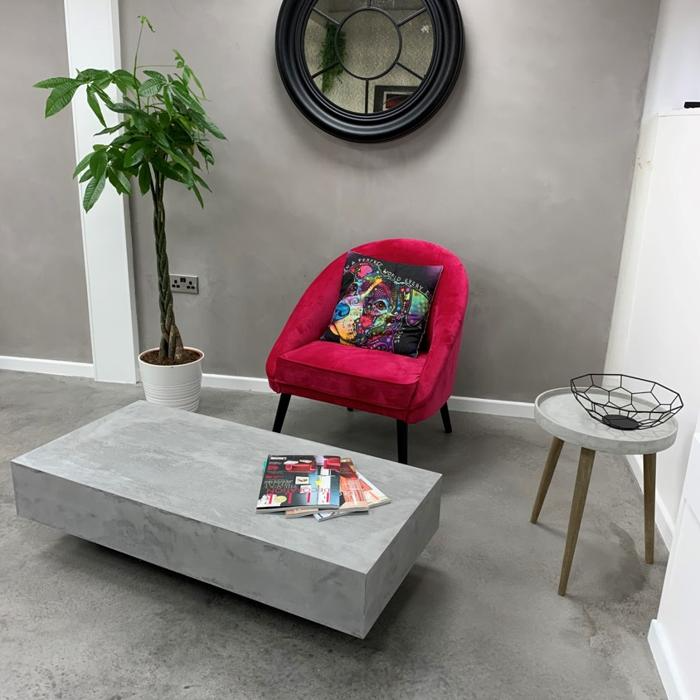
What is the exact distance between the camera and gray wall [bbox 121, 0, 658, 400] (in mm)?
2889

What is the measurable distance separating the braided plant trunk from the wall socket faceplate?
287 mm

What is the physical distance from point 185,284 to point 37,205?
2.86ft

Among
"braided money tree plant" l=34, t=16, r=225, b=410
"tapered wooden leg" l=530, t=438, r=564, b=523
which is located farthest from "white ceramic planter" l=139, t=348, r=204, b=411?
"tapered wooden leg" l=530, t=438, r=564, b=523

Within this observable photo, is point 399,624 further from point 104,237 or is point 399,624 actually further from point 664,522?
point 104,237

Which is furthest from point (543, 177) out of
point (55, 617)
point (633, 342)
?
point (55, 617)

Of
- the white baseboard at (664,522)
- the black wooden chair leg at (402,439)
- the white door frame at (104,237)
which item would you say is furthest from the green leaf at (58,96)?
the white baseboard at (664,522)

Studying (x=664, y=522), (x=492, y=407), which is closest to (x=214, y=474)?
(x=664, y=522)

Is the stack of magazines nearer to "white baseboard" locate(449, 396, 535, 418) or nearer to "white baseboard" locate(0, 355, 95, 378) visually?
"white baseboard" locate(449, 396, 535, 418)

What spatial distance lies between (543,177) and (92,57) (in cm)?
216

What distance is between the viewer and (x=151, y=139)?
2.79 m

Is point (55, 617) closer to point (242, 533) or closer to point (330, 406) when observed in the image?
point (242, 533)

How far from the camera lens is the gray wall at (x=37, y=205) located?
3289 millimetres

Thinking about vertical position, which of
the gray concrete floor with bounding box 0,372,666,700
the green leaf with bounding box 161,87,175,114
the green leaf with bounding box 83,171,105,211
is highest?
the green leaf with bounding box 161,87,175,114

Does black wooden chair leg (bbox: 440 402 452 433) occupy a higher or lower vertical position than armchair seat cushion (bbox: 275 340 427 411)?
lower
